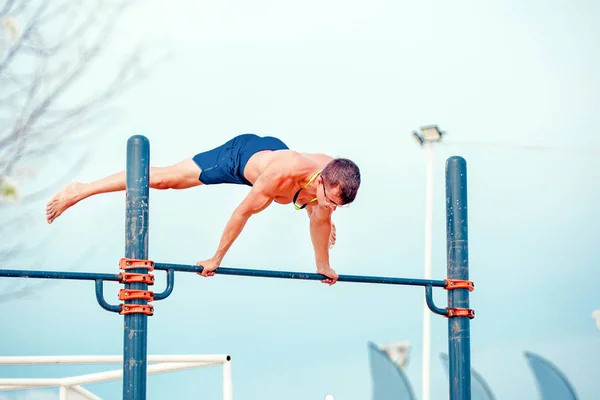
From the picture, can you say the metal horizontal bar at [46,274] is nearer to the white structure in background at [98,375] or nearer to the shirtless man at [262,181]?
the shirtless man at [262,181]

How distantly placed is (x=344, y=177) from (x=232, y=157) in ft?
2.64

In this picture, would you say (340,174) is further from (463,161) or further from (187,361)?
(187,361)

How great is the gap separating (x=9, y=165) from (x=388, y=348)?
52.9ft

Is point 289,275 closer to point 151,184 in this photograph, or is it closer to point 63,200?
point 151,184

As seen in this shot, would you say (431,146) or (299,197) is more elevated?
(431,146)

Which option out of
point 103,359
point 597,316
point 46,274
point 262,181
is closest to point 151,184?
point 262,181

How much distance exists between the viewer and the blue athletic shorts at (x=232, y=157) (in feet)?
17.3

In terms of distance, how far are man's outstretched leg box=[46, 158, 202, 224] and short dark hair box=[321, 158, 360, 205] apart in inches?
35.9

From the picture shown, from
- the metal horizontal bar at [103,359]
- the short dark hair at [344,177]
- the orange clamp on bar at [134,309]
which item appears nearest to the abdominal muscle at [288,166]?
the short dark hair at [344,177]

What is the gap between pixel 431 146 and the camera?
662 inches

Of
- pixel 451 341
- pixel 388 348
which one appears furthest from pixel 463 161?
pixel 388 348

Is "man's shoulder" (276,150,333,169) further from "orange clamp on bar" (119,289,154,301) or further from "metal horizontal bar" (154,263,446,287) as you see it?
"orange clamp on bar" (119,289,154,301)

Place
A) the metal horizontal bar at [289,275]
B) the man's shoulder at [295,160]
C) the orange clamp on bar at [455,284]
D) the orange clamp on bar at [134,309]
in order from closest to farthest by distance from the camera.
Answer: the orange clamp on bar at [134,309] < the metal horizontal bar at [289,275] < the man's shoulder at [295,160] < the orange clamp on bar at [455,284]

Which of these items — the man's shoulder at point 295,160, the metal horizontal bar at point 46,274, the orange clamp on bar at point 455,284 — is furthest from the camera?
the orange clamp on bar at point 455,284
